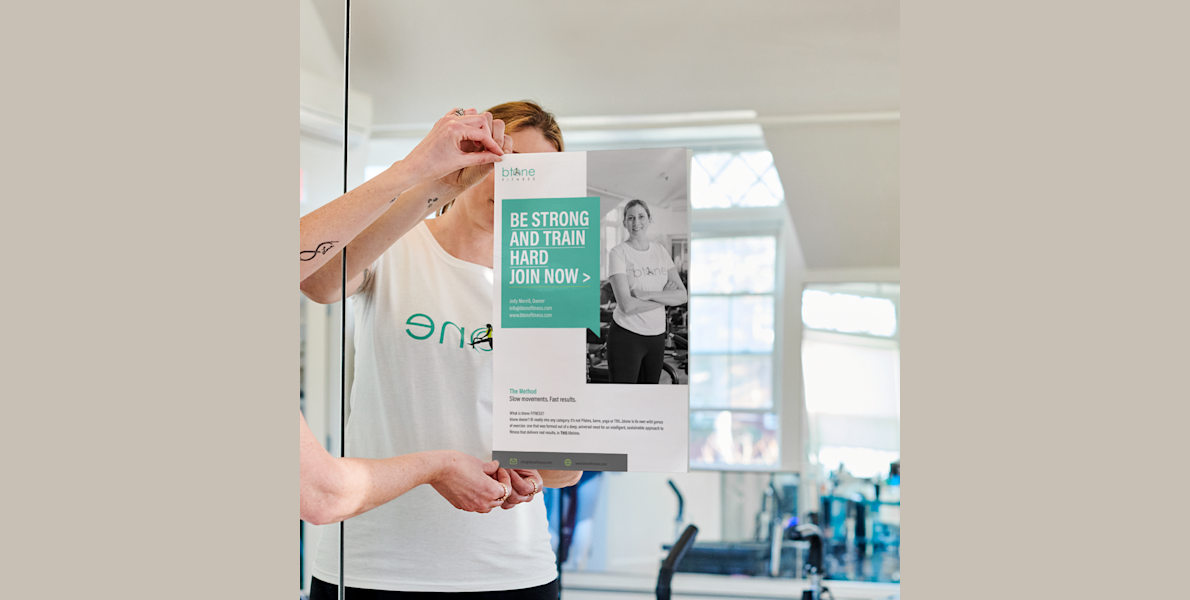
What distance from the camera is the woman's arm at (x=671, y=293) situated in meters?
1.35

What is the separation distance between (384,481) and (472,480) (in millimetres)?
139

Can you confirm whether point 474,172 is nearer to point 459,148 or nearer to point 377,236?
point 459,148

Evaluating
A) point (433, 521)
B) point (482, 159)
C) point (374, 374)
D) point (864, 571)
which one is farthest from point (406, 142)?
point (864, 571)

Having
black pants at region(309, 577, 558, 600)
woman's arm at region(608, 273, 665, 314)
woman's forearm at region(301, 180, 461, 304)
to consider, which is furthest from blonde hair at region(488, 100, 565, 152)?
black pants at region(309, 577, 558, 600)

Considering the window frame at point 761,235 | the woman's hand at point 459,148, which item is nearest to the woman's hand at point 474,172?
the woman's hand at point 459,148

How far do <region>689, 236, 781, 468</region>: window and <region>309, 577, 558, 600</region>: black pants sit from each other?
0.33 metres

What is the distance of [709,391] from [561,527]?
0.34 m

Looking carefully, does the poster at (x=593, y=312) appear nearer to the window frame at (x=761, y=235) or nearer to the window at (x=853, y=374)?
the window frame at (x=761, y=235)

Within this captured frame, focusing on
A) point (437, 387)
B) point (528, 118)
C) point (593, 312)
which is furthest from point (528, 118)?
point (437, 387)

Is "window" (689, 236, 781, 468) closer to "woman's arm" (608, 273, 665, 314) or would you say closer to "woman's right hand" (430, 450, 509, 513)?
"woman's arm" (608, 273, 665, 314)

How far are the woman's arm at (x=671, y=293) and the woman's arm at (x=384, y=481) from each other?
37 cm

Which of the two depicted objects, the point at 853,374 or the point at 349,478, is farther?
the point at 853,374

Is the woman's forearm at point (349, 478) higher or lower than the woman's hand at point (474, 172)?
lower

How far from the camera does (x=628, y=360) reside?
4.39ft
